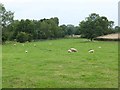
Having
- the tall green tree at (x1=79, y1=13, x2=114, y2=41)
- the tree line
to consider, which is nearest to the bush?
the tree line

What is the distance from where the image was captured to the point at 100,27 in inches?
2665

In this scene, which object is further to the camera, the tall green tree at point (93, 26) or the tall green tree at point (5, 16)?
the tall green tree at point (93, 26)

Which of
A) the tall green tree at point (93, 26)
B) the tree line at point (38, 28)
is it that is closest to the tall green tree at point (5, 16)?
the tree line at point (38, 28)

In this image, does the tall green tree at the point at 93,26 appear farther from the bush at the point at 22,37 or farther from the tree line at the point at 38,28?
the bush at the point at 22,37

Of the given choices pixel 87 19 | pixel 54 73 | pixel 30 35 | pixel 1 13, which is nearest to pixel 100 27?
pixel 87 19

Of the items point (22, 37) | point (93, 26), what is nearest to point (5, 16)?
point (22, 37)

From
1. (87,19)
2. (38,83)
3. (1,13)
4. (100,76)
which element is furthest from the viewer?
(87,19)

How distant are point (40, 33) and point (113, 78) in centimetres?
6968

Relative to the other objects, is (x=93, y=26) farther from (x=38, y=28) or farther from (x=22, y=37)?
(x=38, y=28)

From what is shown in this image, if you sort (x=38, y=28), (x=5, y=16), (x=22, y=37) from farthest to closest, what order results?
(x=38, y=28) < (x=22, y=37) < (x=5, y=16)

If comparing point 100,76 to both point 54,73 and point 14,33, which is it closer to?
point 54,73

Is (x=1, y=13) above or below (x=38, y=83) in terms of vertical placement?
above

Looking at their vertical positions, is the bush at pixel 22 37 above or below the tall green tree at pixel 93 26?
below

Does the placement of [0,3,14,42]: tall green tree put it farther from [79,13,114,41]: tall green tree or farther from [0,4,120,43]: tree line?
[79,13,114,41]: tall green tree
